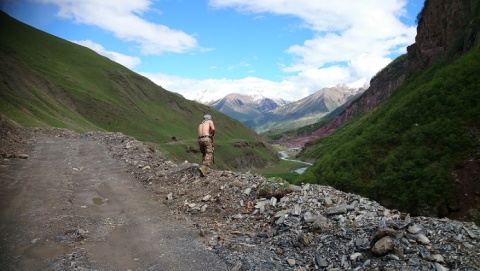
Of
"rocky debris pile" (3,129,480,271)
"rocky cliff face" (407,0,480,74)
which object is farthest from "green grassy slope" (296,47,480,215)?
"rocky cliff face" (407,0,480,74)

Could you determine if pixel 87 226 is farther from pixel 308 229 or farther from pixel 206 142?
Result: pixel 308 229

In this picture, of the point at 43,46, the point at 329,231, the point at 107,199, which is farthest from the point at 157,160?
the point at 43,46

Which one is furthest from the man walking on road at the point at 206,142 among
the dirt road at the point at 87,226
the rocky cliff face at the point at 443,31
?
the rocky cliff face at the point at 443,31

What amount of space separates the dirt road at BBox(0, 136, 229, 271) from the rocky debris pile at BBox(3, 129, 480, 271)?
110 centimetres

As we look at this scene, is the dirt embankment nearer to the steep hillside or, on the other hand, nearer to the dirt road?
the dirt road

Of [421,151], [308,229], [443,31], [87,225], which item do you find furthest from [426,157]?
[443,31]

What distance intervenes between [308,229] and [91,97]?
11556 centimetres

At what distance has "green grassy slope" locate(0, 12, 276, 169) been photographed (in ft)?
230

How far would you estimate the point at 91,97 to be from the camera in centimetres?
11150

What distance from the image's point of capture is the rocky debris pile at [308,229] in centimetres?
956

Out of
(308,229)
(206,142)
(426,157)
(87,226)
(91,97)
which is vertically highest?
(91,97)

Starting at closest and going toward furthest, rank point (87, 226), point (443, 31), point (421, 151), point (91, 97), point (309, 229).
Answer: point (309, 229) < point (87, 226) < point (421, 151) < point (443, 31) < point (91, 97)

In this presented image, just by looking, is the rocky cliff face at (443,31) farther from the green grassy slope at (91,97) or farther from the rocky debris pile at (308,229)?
the green grassy slope at (91,97)

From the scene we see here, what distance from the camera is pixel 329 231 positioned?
1175 cm
